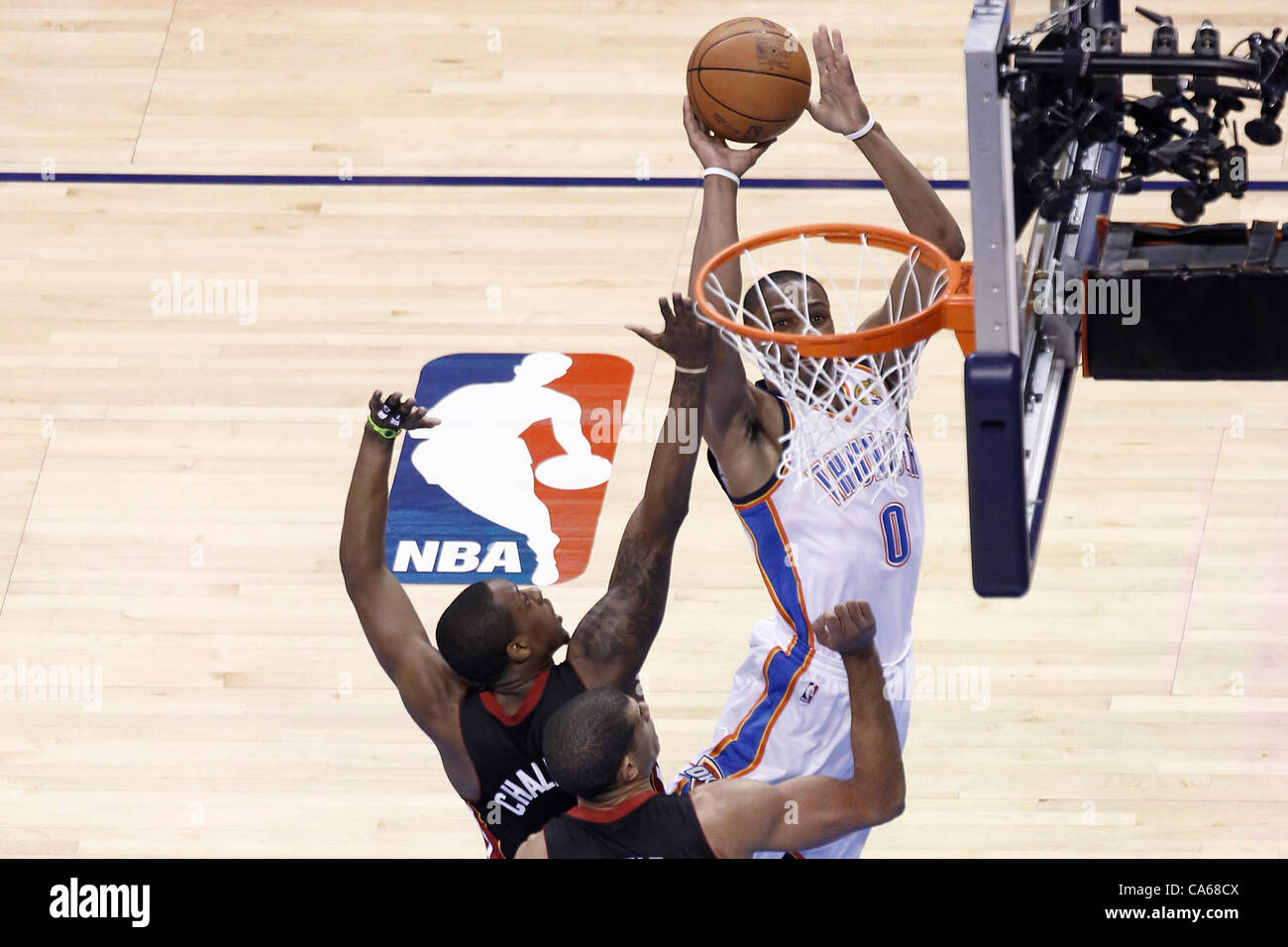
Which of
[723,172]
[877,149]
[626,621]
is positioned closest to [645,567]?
[626,621]

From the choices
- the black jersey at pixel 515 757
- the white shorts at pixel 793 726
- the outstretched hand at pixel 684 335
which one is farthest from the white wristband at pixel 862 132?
the black jersey at pixel 515 757

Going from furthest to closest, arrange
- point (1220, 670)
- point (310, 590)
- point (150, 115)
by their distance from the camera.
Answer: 1. point (150, 115)
2. point (310, 590)
3. point (1220, 670)

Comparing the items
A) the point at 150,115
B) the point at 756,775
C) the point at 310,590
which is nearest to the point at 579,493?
the point at 310,590

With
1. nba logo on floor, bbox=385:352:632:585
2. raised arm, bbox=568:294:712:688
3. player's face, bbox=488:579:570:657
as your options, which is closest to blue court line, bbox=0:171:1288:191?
nba logo on floor, bbox=385:352:632:585

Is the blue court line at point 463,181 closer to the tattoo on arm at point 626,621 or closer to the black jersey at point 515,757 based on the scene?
the tattoo on arm at point 626,621

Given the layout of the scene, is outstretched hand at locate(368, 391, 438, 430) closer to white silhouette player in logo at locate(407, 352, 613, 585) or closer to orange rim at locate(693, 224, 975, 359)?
orange rim at locate(693, 224, 975, 359)

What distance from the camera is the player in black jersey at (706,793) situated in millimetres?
4277

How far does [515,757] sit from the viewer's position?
4645mm

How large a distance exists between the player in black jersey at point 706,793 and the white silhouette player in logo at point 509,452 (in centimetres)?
219

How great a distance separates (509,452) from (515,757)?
8.02ft

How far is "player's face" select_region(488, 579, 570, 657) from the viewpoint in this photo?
15.1 feet

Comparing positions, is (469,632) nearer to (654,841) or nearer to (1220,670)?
(654,841)

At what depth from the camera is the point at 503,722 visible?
468 cm
